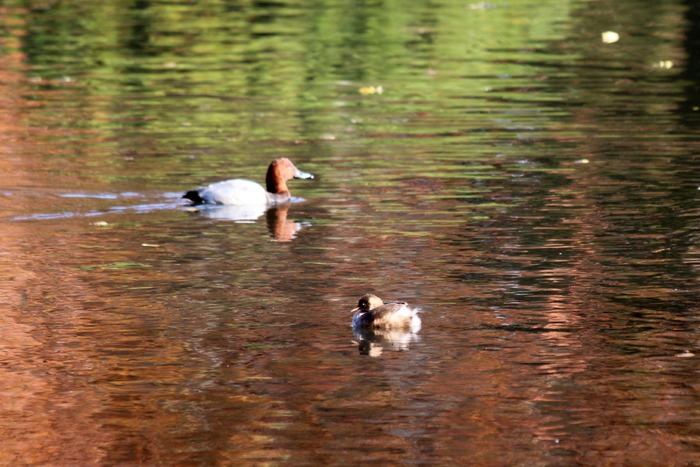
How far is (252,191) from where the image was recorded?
15.7m

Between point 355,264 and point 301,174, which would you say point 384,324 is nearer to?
point 355,264

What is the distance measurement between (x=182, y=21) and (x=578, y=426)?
2879 cm

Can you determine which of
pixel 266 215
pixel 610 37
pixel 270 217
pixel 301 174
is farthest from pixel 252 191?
pixel 610 37

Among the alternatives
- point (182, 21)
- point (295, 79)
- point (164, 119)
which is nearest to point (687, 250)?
point (164, 119)

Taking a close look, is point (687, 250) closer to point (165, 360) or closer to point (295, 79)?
point (165, 360)

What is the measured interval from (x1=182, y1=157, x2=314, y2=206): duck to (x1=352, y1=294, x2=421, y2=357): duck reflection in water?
5.53m

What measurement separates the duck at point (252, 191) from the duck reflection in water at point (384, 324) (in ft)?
18.2

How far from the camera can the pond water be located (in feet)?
27.0

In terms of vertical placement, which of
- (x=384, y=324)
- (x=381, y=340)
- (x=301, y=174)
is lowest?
(x=301, y=174)

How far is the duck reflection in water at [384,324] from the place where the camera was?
32.7ft

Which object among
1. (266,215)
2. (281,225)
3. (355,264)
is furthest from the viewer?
(266,215)

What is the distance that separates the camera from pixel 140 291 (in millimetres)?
11539

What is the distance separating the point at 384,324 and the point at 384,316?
0.07 metres

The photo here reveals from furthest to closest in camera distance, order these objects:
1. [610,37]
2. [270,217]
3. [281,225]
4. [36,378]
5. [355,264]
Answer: [610,37] < [270,217] < [281,225] < [355,264] < [36,378]
